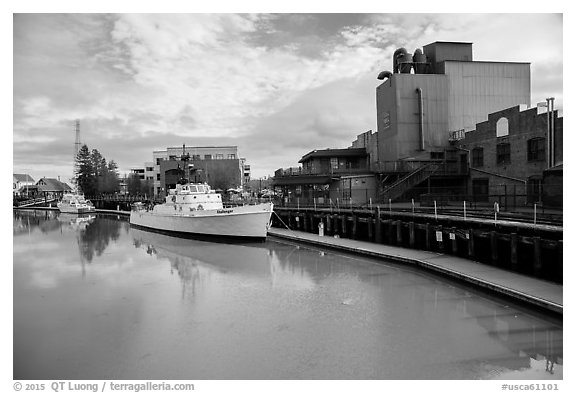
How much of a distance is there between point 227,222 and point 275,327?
1806cm

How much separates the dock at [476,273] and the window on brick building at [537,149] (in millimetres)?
10218

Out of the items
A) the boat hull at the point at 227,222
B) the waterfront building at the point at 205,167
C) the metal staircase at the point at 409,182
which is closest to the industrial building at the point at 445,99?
the metal staircase at the point at 409,182

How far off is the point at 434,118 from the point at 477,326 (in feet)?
88.1

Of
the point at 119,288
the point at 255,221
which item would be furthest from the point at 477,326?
the point at 255,221

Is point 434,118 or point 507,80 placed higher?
point 507,80

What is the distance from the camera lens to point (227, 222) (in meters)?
27.9

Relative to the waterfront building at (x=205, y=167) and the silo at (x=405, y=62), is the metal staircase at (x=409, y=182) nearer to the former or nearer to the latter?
the silo at (x=405, y=62)

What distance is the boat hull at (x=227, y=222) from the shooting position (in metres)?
27.0

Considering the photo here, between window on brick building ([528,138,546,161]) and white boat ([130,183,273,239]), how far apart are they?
641 inches

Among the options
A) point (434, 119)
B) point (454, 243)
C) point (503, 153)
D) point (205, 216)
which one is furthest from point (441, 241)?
point (434, 119)

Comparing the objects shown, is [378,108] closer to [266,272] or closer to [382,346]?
[266,272]

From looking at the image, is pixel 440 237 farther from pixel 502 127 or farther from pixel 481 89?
pixel 481 89

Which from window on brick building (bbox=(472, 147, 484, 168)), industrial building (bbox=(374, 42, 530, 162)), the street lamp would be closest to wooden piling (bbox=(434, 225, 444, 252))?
the street lamp

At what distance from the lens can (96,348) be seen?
935 centimetres
